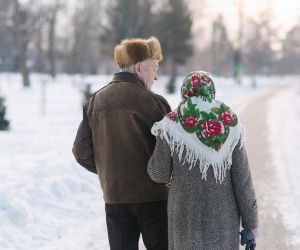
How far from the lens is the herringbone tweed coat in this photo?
2881 mm

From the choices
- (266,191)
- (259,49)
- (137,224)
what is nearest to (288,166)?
(266,191)

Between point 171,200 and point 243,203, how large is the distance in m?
0.42

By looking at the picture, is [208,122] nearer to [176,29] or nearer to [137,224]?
[137,224]

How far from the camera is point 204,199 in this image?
9.50ft

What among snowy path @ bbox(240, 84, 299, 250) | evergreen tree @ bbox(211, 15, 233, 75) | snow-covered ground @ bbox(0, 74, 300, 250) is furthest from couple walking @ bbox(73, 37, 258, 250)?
evergreen tree @ bbox(211, 15, 233, 75)

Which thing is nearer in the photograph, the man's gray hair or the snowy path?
the man's gray hair

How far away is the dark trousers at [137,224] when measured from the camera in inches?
124

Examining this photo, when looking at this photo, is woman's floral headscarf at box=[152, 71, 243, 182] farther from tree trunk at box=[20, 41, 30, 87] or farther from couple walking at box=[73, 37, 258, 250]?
tree trunk at box=[20, 41, 30, 87]

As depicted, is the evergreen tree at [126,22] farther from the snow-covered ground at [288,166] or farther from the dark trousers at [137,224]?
the dark trousers at [137,224]

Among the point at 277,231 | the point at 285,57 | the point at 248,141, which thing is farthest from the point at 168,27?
the point at 285,57

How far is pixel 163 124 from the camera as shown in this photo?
9.39 feet

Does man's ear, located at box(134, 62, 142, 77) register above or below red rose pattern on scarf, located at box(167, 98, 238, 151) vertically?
above

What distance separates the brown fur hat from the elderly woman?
384 millimetres

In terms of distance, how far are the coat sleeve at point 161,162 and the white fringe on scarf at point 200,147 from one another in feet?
0.13
